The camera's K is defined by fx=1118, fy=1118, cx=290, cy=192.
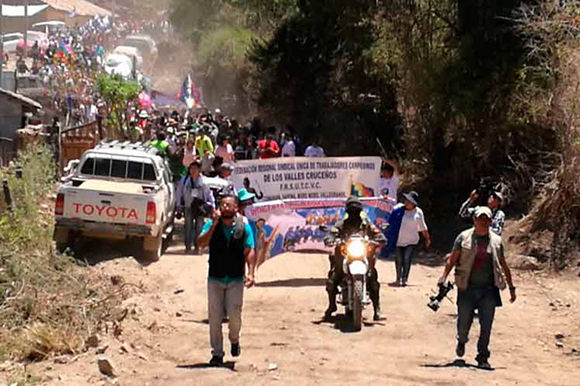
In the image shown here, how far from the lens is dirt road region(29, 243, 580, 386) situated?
35.9 ft

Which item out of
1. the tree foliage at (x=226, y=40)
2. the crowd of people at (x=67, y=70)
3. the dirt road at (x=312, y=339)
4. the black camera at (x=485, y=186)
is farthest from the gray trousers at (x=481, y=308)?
the tree foliage at (x=226, y=40)

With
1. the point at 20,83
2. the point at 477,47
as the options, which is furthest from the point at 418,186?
the point at 20,83

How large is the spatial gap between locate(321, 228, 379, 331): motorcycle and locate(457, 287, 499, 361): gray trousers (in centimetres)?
192

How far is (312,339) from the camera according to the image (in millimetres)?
12898

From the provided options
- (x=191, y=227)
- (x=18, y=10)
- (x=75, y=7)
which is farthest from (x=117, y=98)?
(x=75, y=7)

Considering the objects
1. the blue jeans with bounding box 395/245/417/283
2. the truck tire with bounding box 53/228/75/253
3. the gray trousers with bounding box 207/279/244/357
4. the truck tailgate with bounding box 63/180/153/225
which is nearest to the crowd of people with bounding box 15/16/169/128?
the truck tire with bounding box 53/228/75/253

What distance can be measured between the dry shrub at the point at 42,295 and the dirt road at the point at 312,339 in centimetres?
38

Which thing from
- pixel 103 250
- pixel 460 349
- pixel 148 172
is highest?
pixel 148 172

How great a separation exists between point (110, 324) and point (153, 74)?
222ft

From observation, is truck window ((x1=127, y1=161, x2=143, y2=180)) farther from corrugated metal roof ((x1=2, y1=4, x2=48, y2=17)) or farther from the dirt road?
corrugated metal roof ((x1=2, y1=4, x2=48, y2=17))

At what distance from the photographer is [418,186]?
978 inches

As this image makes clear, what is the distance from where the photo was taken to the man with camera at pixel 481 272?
11.2 meters

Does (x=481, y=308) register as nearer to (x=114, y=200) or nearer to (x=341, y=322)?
(x=341, y=322)

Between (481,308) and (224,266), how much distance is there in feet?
8.66
